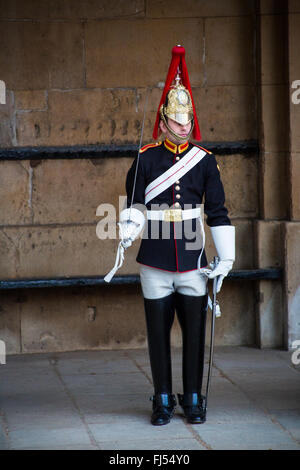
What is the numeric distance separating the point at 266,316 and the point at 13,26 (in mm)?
2863

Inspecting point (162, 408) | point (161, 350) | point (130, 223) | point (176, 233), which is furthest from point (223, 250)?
point (162, 408)

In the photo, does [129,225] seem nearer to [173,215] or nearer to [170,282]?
[173,215]

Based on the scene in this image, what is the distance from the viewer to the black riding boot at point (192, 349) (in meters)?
4.74

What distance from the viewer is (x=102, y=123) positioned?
6.55 metres

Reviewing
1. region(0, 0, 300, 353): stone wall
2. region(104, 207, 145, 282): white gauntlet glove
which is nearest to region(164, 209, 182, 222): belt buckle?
region(104, 207, 145, 282): white gauntlet glove

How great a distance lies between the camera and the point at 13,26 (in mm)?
6453

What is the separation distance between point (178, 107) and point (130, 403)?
1792 mm

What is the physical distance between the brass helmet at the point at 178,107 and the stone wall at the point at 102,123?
75.3 inches

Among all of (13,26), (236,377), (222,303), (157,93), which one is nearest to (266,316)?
(222,303)

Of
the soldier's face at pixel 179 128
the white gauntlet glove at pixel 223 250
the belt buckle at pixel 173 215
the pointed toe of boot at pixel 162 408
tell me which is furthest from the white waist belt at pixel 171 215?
the pointed toe of boot at pixel 162 408

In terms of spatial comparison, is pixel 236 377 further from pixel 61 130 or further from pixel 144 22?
pixel 144 22

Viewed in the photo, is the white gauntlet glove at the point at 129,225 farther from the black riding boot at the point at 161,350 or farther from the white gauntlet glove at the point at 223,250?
the white gauntlet glove at the point at 223,250

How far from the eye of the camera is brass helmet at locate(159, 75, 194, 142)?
4621 millimetres
